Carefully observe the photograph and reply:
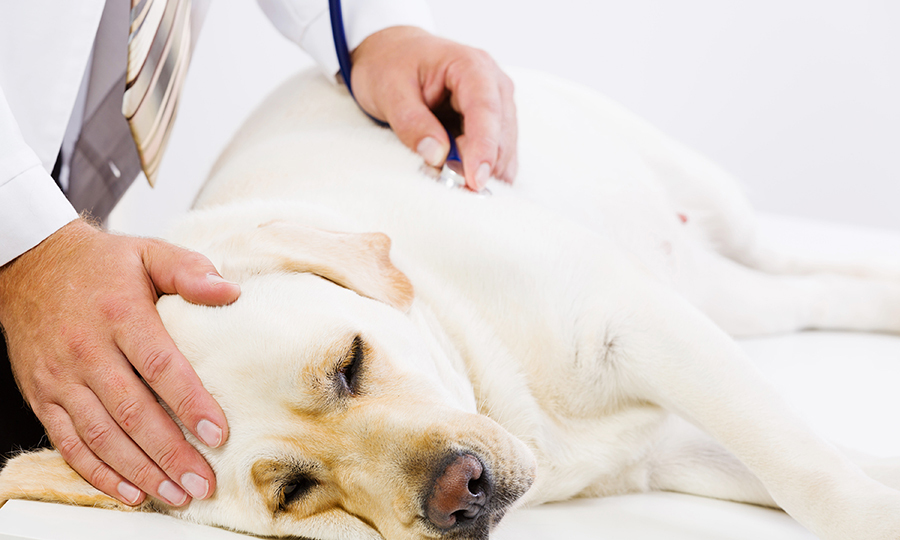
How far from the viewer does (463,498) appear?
1201 millimetres

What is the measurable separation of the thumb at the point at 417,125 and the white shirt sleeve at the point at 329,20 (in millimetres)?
360

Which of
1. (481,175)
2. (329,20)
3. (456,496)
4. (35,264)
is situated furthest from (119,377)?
(329,20)

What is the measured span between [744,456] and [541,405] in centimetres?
42

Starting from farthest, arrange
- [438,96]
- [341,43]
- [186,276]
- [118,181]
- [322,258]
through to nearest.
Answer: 1. [118,181]
2. [341,43]
3. [438,96]
4. [322,258]
5. [186,276]

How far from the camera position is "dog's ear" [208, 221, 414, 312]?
1.45m

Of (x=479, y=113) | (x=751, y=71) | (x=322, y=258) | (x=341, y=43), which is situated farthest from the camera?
(x=751, y=71)

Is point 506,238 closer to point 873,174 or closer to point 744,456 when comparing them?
point 744,456

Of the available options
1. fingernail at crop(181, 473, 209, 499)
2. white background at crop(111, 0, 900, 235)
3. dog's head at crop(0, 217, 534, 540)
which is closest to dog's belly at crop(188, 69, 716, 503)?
dog's head at crop(0, 217, 534, 540)

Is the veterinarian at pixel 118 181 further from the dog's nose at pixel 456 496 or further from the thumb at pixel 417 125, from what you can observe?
the dog's nose at pixel 456 496

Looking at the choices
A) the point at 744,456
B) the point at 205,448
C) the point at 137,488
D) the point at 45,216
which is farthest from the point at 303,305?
the point at 744,456

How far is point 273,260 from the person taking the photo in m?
1.45

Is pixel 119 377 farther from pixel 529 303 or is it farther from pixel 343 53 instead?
pixel 343 53

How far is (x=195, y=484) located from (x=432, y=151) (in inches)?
40.8

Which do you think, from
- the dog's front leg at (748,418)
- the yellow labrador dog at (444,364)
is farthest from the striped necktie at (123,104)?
the dog's front leg at (748,418)
